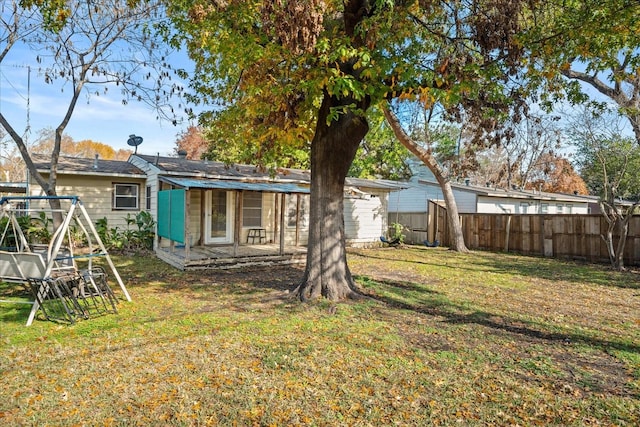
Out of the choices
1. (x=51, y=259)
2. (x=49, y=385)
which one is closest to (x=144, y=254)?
(x=51, y=259)

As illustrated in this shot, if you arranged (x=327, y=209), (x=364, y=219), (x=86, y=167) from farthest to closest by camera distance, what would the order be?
(x=364, y=219)
(x=86, y=167)
(x=327, y=209)

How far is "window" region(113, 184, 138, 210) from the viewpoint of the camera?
43.0 feet

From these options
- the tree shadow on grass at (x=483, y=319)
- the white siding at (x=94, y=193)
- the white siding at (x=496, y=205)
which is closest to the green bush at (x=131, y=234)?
the white siding at (x=94, y=193)

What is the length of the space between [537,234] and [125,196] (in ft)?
49.7

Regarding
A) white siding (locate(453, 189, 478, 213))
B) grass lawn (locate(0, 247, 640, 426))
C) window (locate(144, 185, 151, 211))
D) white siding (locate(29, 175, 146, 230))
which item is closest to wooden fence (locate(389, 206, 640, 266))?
white siding (locate(453, 189, 478, 213))

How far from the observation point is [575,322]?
5930 millimetres

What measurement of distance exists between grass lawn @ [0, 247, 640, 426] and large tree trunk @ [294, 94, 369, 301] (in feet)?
1.66

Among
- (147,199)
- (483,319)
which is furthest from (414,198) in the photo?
(483,319)

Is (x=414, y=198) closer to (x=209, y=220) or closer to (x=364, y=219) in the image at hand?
(x=364, y=219)

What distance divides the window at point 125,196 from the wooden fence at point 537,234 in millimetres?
12373

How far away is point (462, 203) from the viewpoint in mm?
20469

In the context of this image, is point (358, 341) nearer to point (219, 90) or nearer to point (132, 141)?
point (219, 90)

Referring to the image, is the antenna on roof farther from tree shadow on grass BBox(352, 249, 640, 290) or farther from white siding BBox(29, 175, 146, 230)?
tree shadow on grass BBox(352, 249, 640, 290)

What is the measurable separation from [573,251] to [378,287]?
30.7ft
